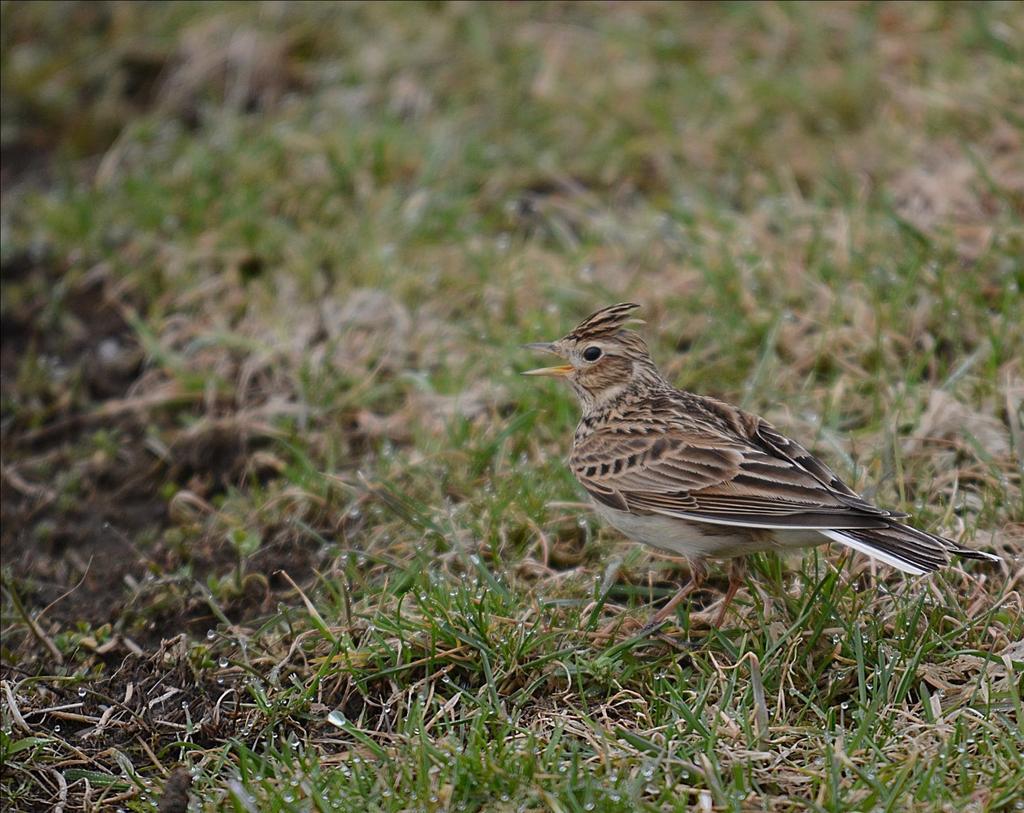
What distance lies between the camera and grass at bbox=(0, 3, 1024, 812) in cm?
459

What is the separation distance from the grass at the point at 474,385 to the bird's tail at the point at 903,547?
0.41 m

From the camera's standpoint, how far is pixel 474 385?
22.2 feet

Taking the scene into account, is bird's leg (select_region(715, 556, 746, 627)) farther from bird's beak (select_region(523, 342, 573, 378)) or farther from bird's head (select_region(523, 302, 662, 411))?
bird's beak (select_region(523, 342, 573, 378))

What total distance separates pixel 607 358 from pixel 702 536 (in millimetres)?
1063

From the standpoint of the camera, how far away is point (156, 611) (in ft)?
18.6

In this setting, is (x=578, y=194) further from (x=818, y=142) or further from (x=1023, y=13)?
(x=1023, y=13)

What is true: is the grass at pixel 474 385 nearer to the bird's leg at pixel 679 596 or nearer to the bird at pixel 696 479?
the bird's leg at pixel 679 596

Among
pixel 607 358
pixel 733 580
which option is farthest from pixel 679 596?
pixel 607 358

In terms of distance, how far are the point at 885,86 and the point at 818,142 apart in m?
0.74

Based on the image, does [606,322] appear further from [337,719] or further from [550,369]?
[337,719]

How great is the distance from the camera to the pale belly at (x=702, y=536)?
15.6ft

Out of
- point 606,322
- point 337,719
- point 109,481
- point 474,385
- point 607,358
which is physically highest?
point 606,322

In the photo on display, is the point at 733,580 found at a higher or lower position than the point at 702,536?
lower

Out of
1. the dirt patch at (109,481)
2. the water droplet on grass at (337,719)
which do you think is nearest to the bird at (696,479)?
the water droplet on grass at (337,719)
